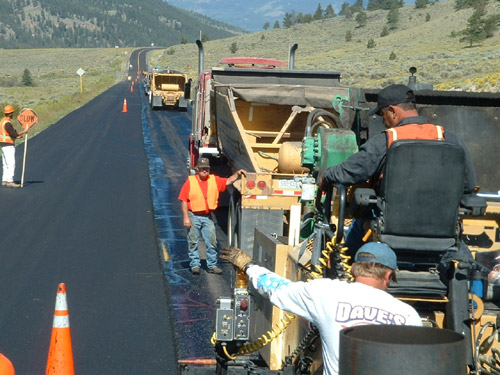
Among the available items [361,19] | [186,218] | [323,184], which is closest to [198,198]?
[186,218]

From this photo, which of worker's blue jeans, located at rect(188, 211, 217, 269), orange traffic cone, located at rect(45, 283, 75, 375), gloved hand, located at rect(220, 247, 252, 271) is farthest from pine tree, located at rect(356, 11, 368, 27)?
gloved hand, located at rect(220, 247, 252, 271)

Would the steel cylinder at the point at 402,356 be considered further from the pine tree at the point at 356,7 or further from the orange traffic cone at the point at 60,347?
the pine tree at the point at 356,7

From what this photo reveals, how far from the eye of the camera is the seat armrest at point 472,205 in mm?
5027

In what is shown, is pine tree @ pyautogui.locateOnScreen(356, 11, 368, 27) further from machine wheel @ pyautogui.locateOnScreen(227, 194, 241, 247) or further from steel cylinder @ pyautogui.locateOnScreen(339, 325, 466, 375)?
steel cylinder @ pyautogui.locateOnScreen(339, 325, 466, 375)

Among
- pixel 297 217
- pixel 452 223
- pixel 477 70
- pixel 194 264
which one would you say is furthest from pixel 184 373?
pixel 477 70

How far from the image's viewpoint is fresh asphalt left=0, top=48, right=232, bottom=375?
316 inches

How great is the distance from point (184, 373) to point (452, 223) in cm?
221

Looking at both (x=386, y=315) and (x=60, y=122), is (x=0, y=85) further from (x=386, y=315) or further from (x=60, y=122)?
(x=386, y=315)

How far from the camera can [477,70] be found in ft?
150

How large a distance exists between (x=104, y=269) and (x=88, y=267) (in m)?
0.23

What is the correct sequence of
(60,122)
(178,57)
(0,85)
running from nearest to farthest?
1. (60,122)
2. (0,85)
3. (178,57)

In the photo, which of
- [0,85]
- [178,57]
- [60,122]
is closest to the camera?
[60,122]

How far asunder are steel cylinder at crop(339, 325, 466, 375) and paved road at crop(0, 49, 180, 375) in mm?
4444

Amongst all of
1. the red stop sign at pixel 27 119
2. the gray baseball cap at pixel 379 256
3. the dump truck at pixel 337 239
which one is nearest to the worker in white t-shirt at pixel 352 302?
the gray baseball cap at pixel 379 256
